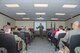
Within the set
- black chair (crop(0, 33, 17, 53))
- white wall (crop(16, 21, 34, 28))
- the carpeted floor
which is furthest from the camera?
white wall (crop(16, 21, 34, 28))

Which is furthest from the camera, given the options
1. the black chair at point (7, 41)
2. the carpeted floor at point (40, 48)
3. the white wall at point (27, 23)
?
the white wall at point (27, 23)

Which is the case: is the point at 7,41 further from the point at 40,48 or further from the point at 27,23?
the point at 27,23

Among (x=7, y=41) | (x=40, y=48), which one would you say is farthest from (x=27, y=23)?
(x=7, y=41)

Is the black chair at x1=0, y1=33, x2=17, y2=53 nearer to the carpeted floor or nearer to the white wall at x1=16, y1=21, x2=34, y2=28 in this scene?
the carpeted floor

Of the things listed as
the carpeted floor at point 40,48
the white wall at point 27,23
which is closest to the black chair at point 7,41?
Result: the carpeted floor at point 40,48

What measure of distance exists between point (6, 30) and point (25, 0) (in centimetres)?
317

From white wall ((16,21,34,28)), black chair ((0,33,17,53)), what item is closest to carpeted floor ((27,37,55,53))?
black chair ((0,33,17,53))

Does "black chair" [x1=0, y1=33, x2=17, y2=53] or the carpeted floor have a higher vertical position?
"black chair" [x1=0, y1=33, x2=17, y2=53]

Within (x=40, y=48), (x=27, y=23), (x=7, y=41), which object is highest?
(x=27, y=23)

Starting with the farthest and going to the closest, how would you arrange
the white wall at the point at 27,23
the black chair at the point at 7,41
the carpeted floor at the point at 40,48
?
the white wall at the point at 27,23, the carpeted floor at the point at 40,48, the black chair at the point at 7,41

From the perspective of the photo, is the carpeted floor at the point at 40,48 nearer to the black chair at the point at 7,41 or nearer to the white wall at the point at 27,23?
the black chair at the point at 7,41

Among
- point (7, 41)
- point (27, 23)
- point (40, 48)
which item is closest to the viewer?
point (7, 41)

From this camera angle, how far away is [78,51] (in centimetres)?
254

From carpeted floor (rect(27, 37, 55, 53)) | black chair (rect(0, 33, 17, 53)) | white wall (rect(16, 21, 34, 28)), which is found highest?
white wall (rect(16, 21, 34, 28))
